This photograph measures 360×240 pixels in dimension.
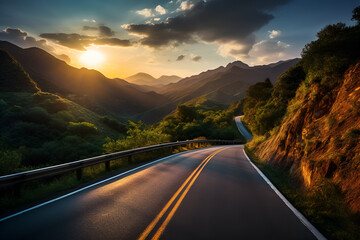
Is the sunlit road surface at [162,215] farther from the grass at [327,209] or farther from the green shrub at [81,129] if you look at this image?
the green shrub at [81,129]

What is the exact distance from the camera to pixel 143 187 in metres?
6.44

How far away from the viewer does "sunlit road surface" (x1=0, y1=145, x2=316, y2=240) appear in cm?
360

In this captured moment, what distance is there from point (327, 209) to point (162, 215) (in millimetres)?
4087

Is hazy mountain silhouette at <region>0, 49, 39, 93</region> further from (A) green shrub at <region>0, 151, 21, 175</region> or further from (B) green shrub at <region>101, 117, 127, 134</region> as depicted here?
(A) green shrub at <region>0, 151, 21, 175</region>

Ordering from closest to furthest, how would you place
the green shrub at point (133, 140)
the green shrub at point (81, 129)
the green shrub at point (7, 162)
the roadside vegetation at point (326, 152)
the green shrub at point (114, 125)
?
1. the roadside vegetation at point (326, 152)
2. the green shrub at point (7, 162)
3. the green shrub at point (133, 140)
4. the green shrub at point (81, 129)
5. the green shrub at point (114, 125)

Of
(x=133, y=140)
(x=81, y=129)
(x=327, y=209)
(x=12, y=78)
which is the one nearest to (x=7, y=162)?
(x=133, y=140)

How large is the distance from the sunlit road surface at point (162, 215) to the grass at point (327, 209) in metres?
0.41

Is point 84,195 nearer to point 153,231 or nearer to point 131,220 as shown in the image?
point 131,220

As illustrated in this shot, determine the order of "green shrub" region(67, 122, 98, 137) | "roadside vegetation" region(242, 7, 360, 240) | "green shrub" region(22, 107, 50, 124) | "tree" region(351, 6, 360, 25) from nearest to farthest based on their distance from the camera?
1. "roadside vegetation" region(242, 7, 360, 240)
2. "tree" region(351, 6, 360, 25)
3. "green shrub" region(67, 122, 98, 137)
4. "green shrub" region(22, 107, 50, 124)

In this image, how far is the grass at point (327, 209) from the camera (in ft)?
12.6

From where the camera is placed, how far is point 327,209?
479cm

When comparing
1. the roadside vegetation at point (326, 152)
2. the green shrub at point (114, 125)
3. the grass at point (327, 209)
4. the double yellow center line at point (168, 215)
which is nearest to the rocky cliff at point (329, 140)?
the roadside vegetation at point (326, 152)

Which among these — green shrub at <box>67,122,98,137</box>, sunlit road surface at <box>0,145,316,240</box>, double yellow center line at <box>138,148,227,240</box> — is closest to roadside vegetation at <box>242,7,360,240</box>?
sunlit road surface at <box>0,145,316,240</box>

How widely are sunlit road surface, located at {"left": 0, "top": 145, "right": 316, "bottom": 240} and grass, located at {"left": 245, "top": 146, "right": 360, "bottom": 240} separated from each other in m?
0.41
